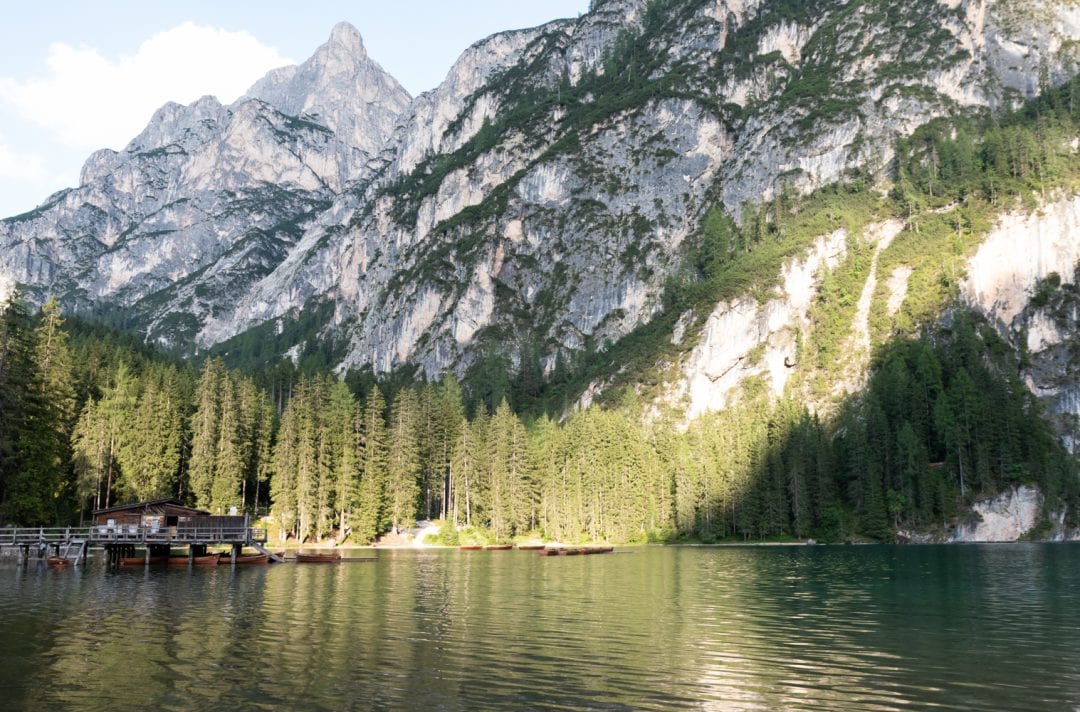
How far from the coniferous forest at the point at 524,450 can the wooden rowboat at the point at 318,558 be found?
72.0ft

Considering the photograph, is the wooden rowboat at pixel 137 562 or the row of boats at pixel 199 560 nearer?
the wooden rowboat at pixel 137 562

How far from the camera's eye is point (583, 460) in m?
134

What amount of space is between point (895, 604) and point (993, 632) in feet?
34.4

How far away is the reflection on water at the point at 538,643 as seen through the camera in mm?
22562

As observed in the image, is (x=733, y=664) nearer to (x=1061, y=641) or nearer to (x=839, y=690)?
(x=839, y=690)

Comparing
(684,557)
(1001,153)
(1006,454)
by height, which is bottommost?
(684,557)

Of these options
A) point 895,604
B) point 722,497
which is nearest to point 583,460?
point 722,497

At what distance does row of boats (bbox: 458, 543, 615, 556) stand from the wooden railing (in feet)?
122

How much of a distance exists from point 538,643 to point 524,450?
3906 inches

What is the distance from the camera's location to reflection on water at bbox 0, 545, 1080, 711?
2256cm

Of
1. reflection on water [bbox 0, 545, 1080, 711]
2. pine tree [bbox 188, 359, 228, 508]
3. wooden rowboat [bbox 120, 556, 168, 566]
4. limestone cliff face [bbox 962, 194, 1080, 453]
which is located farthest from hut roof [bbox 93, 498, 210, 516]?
limestone cliff face [bbox 962, 194, 1080, 453]

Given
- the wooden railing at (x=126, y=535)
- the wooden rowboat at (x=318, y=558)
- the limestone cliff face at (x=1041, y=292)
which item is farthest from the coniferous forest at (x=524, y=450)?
the wooden rowboat at (x=318, y=558)

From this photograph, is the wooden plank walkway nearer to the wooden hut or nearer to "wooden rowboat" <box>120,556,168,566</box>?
"wooden rowboat" <box>120,556,168,566</box>

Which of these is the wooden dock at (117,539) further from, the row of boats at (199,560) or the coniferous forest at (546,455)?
the coniferous forest at (546,455)
